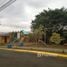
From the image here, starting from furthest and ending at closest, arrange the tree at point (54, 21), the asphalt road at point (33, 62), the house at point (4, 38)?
the house at point (4, 38) < the tree at point (54, 21) < the asphalt road at point (33, 62)

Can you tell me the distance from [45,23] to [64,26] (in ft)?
11.7

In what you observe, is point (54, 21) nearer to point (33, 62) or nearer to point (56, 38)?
point (56, 38)

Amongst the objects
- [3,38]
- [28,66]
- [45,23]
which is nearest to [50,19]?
[45,23]

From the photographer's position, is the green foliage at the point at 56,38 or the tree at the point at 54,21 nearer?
the green foliage at the point at 56,38

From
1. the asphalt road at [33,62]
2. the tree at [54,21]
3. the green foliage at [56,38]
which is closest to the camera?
the asphalt road at [33,62]

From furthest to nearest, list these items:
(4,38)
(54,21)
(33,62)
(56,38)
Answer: (4,38), (54,21), (56,38), (33,62)

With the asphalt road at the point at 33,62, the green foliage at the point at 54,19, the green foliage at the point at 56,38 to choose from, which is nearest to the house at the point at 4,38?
the green foliage at the point at 54,19

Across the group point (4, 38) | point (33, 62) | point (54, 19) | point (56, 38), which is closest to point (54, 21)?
point (54, 19)

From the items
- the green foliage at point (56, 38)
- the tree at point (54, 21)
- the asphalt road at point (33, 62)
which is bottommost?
the asphalt road at point (33, 62)

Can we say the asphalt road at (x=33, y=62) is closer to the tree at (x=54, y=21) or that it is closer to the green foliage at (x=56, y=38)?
the green foliage at (x=56, y=38)

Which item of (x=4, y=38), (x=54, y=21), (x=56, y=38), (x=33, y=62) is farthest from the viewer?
(x=4, y=38)

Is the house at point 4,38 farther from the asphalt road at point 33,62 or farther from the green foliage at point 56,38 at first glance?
the asphalt road at point 33,62

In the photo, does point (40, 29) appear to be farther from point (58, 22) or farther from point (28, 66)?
point (28, 66)

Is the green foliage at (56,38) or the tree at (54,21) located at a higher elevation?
the tree at (54,21)
